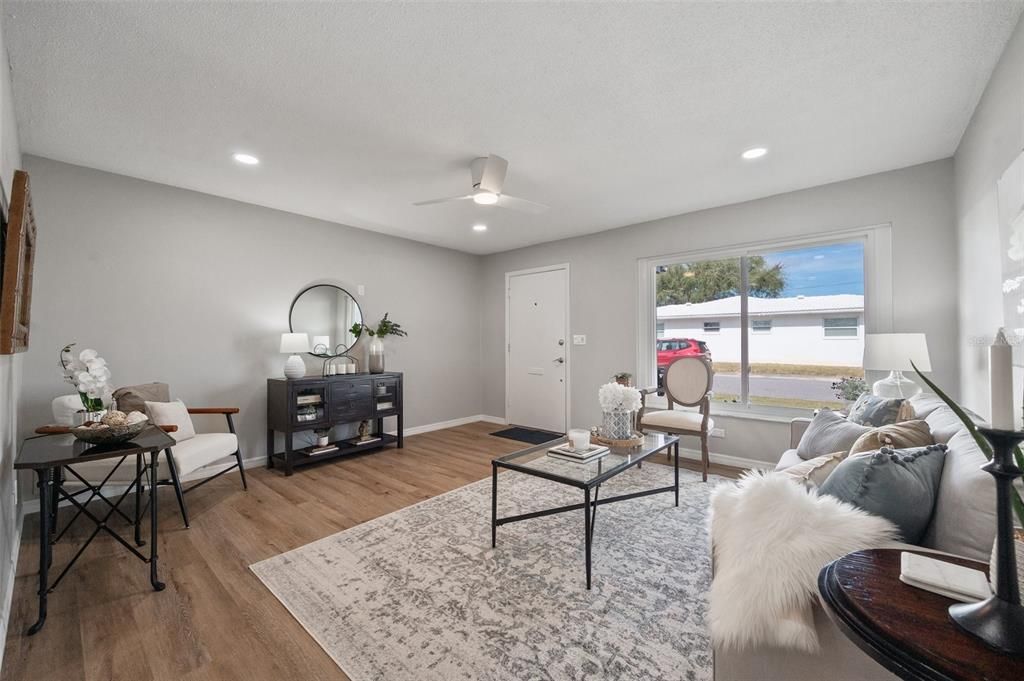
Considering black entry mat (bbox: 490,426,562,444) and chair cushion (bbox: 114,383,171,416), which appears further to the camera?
black entry mat (bbox: 490,426,562,444)

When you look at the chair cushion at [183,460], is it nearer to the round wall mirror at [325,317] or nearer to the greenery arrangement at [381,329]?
the round wall mirror at [325,317]

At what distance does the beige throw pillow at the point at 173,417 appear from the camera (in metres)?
2.80

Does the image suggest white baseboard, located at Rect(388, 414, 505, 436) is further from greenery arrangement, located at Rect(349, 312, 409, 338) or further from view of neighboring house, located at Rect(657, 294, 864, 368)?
view of neighboring house, located at Rect(657, 294, 864, 368)

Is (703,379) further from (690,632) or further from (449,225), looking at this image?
(449,225)

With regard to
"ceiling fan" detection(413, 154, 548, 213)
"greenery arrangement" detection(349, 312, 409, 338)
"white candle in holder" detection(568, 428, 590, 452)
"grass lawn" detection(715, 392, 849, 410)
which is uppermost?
"ceiling fan" detection(413, 154, 548, 213)

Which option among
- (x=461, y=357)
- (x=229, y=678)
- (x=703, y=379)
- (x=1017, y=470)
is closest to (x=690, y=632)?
(x=1017, y=470)

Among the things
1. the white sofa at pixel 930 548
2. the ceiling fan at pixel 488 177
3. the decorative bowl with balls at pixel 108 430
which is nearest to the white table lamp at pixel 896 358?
the white sofa at pixel 930 548

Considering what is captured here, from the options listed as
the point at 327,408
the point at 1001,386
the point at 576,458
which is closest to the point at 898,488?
the point at 1001,386

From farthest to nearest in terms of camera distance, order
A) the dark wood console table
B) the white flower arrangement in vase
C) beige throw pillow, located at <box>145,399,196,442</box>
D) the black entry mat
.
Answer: the black entry mat < the dark wood console table < beige throw pillow, located at <box>145,399,196,442</box> < the white flower arrangement in vase

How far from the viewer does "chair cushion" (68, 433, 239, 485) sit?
97.4 inches

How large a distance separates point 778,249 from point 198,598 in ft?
15.0

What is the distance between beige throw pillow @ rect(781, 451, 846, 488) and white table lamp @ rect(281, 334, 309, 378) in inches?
145

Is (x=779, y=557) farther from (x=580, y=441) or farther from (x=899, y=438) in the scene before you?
(x=580, y=441)

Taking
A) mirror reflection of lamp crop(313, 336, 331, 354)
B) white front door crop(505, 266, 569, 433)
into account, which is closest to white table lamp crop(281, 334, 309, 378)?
mirror reflection of lamp crop(313, 336, 331, 354)
